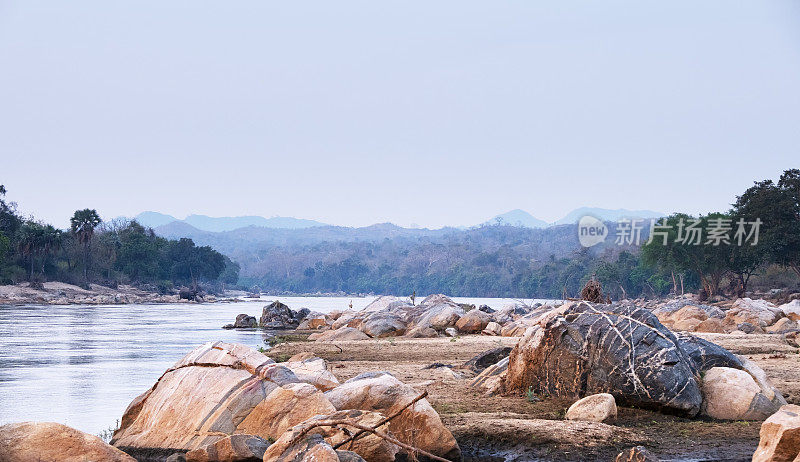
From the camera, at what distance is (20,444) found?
955 cm

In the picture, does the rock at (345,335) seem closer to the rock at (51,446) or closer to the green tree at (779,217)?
the rock at (51,446)

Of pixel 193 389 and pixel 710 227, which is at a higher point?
pixel 710 227

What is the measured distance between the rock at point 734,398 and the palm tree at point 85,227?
314ft

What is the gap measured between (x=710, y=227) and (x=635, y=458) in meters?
64.1

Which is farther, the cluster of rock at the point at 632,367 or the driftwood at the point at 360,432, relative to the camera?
the cluster of rock at the point at 632,367

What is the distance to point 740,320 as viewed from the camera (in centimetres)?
3397

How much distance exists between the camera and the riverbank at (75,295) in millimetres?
81562

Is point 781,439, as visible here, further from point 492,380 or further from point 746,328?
point 746,328

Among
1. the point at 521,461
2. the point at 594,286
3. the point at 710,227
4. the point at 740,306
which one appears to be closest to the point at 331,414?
the point at 521,461

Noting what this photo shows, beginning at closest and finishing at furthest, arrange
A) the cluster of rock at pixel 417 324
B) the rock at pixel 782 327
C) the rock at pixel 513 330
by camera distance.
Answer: the rock at pixel 513 330, the rock at pixel 782 327, the cluster of rock at pixel 417 324

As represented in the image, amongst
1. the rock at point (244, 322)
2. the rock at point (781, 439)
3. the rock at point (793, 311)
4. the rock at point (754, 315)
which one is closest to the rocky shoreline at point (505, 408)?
the rock at point (781, 439)

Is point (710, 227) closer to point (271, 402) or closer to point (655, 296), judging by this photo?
point (655, 296)

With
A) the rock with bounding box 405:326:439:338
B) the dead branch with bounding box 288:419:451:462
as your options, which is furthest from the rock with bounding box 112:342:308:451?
the rock with bounding box 405:326:439:338

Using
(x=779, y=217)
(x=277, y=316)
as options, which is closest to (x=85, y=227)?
(x=277, y=316)
